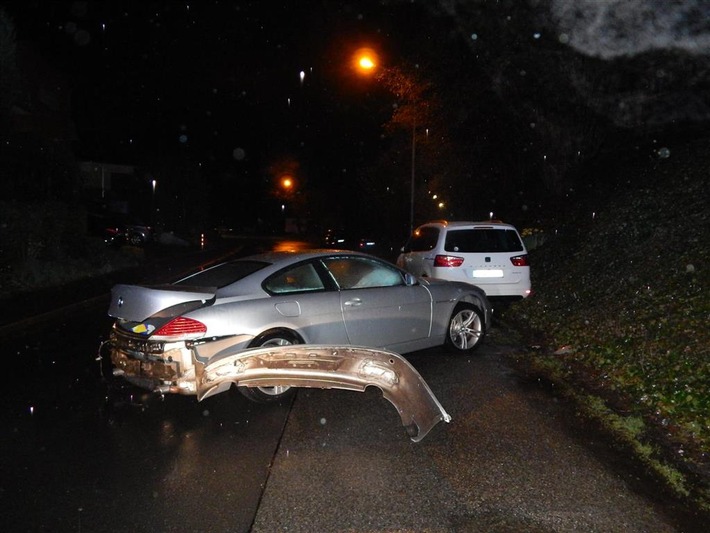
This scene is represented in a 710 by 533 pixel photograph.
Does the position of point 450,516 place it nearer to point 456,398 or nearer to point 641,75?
point 456,398

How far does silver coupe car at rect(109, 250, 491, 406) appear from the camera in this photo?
4941mm

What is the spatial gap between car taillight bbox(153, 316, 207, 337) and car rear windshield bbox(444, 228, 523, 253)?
5.77 meters

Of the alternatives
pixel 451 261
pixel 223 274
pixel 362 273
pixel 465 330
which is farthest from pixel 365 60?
pixel 223 274

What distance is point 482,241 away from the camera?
10891 mm

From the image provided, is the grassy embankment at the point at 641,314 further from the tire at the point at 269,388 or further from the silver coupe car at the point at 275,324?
the tire at the point at 269,388

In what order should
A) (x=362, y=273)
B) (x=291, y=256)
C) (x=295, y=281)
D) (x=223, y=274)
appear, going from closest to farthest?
(x=295, y=281), (x=223, y=274), (x=291, y=256), (x=362, y=273)

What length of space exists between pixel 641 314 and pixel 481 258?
2705 mm

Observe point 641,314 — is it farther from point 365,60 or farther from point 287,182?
point 287,182

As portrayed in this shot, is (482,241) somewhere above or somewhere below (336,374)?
above

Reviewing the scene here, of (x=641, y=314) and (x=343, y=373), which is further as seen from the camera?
(x=641, y=314)

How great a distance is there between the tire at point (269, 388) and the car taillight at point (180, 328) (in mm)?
529

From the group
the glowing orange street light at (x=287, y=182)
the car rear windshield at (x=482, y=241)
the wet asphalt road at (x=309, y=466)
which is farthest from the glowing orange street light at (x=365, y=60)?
the glowing orange street light at (x=287, y=182)

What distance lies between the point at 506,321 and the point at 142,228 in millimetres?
22527

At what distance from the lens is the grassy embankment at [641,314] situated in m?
5.59
